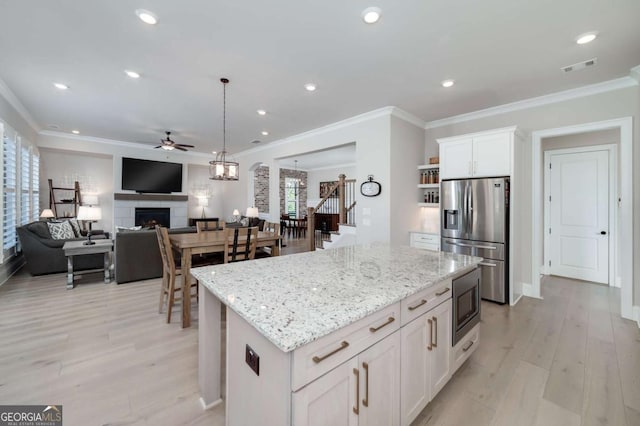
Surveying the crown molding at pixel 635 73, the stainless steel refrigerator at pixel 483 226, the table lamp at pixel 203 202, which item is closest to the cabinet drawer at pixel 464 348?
the stainless steel refrigerator at pixel 483 226

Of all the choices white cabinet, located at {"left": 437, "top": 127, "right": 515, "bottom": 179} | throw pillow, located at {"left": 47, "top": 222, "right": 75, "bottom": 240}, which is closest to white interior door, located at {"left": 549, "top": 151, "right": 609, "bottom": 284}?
white cabinet, located at {"left": 437, "top": 127, "right": 515, "bottom": 179}

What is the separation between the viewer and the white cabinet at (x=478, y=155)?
12.0ft

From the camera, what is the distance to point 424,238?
456 centimetres

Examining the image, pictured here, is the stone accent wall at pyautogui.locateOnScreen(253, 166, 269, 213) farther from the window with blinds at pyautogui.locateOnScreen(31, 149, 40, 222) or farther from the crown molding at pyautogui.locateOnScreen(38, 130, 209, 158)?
the window with blinds at pyautogui.locateOnScreen(31, 149, 40, 222)

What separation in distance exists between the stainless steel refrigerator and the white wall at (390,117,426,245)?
67cm

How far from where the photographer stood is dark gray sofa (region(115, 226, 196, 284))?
4262 mm

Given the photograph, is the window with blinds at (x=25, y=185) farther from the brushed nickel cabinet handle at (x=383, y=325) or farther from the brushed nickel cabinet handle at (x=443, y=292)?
the brushed nickel cabinet handle at (x=443, y=292)

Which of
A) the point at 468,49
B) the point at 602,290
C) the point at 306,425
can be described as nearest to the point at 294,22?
the point at 468,49

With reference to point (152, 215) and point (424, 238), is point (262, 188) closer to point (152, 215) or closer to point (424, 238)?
point (152, 215)

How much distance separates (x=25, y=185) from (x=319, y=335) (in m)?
7.01

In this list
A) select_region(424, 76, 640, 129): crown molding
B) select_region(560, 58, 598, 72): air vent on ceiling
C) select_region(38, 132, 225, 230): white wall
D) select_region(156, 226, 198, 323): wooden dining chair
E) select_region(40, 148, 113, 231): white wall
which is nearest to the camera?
select_region(560, 58, 598, 72): air vent on ceiling

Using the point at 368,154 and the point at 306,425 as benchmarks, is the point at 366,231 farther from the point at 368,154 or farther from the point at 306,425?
the point at 306,425

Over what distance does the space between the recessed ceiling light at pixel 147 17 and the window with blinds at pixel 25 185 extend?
455 cm

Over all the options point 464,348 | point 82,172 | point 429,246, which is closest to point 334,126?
point 429,246
